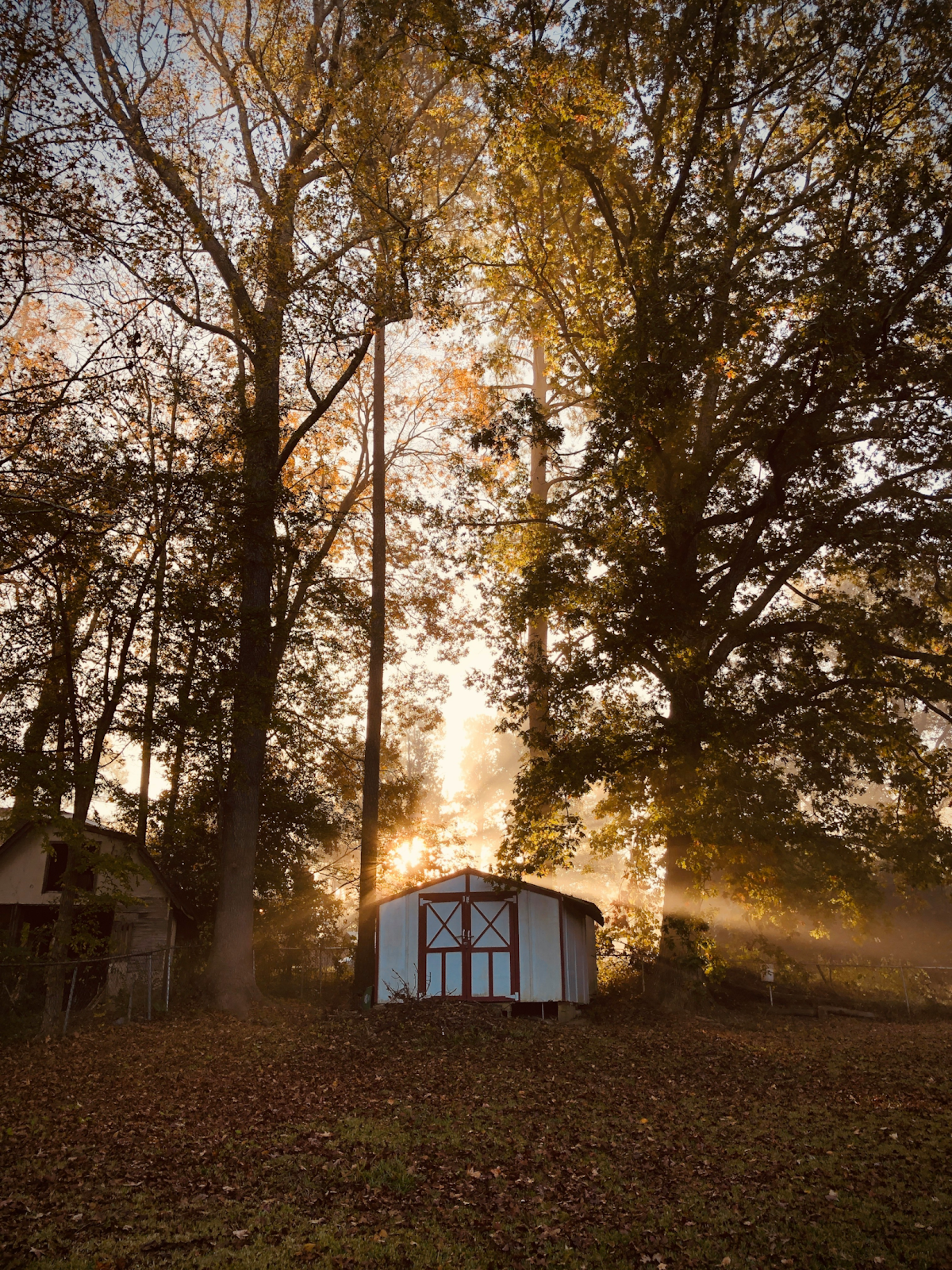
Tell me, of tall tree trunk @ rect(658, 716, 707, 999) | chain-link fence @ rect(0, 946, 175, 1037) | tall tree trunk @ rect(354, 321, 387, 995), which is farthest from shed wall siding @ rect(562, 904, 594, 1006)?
chain-link fence @ rect(0, 946, 175, 1037)

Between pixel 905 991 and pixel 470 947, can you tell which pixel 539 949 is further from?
pixel 905 991

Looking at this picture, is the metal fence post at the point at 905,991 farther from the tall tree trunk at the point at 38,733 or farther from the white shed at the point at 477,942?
the tall tree trunk at the point at 38,733

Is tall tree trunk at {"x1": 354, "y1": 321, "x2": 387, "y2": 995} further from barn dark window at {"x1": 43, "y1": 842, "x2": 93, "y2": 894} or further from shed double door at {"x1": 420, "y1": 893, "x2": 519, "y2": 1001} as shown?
barn dark window at {"x1": 43, "y1": 842, "x2": 93, "y2": 894}

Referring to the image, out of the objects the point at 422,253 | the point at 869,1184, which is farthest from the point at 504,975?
the point at 422,253

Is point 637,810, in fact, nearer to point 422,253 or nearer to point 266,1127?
point 266,1127

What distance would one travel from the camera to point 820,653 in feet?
57.3

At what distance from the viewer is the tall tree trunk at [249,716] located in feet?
54.4

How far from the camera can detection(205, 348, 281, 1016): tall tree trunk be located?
16578 mm

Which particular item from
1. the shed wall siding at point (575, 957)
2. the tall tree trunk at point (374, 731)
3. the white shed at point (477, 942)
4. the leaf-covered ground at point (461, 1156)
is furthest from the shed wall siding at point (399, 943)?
the leaf-covered ground at point (461, 1156)

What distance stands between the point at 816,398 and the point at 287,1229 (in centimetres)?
1422

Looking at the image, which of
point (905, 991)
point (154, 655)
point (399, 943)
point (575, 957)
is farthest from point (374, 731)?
point (905, 991)

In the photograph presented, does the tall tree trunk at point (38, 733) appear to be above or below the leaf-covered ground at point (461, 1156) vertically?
above

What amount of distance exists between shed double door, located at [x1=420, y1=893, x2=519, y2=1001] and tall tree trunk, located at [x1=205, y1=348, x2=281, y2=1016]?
592 cm

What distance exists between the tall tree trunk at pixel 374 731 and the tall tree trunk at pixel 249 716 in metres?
3.48
